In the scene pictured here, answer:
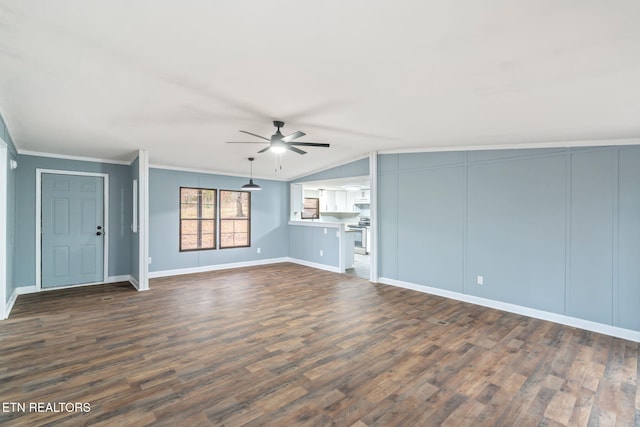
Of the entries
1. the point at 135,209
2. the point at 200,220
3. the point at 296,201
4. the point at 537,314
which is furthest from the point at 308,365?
the point at 296,201

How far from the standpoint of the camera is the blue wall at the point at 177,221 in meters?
6.38

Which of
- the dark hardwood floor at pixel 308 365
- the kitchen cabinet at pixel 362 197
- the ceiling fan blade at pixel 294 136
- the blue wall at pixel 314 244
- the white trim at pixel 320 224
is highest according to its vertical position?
the ceiling fan blade at pixel 294 136

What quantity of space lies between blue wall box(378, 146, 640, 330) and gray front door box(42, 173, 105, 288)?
577 centimetres

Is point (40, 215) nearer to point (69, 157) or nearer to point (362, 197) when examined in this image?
point (69, 157)

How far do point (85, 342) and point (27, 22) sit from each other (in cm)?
301

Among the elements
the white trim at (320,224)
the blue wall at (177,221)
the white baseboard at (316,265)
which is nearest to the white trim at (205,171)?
the blue wall at (177,221)

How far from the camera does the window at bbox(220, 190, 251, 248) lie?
7379 millimetres

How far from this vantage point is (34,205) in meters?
5.25

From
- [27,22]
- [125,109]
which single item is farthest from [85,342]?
[27,22]

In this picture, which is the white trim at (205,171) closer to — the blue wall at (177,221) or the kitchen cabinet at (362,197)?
the blue wall at (177,221)

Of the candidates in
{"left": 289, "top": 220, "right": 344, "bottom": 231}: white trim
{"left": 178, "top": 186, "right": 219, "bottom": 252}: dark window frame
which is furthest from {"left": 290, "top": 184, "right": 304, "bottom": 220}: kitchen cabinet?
{"left": 178, "top": 186, "right": 219, "bottom": 252}: dark window frame

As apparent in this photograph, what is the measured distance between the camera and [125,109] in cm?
343

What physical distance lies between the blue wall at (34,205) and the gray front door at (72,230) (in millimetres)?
154

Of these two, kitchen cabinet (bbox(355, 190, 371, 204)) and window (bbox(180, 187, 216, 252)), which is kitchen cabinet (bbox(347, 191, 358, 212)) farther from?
window (bbox(180, 187, 216, 252))
